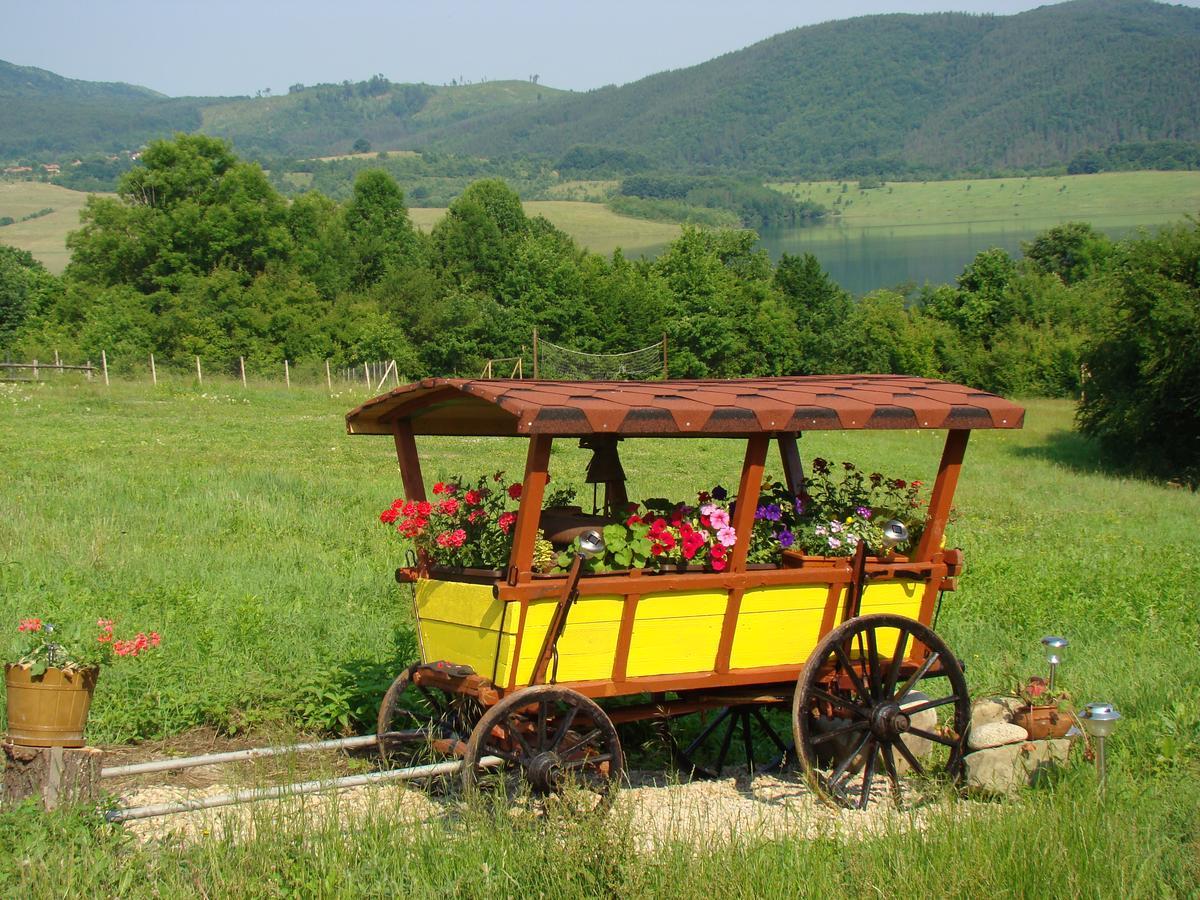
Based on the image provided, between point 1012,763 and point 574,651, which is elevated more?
point 574,651

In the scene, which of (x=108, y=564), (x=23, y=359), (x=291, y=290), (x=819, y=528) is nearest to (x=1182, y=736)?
(x=819, y=528)

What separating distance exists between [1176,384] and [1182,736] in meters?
27.3

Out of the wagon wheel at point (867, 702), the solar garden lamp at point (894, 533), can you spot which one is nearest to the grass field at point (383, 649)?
the wagon wheel at point (867, 702)

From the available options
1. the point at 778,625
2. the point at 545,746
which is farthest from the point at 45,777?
the point at 778,625

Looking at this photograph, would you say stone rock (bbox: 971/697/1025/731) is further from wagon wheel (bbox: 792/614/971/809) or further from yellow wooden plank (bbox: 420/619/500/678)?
yellow wooden plank (bbox: 420/619/500/678)

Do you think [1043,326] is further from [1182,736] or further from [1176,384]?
[1182,736]

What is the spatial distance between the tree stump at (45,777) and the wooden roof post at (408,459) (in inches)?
98.9

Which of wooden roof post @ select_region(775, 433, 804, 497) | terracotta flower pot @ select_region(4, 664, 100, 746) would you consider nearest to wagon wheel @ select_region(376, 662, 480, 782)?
terracotta flower pot @ select_region(4, 664, 100, 746)

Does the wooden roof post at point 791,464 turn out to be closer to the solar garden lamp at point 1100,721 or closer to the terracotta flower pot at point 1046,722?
the terracotta flower pot at point 1046,722

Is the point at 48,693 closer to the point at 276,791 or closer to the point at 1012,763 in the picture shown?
the point at 276,791

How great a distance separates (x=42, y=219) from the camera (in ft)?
513

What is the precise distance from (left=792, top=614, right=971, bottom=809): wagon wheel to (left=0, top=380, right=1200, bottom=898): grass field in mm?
745

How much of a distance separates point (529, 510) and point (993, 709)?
346 centimetres

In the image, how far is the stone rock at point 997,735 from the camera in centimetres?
703
